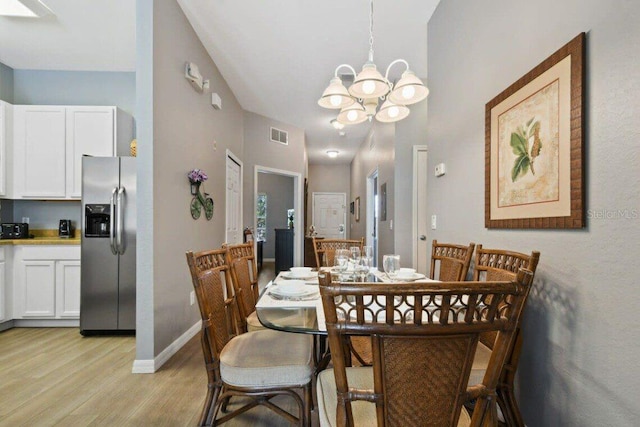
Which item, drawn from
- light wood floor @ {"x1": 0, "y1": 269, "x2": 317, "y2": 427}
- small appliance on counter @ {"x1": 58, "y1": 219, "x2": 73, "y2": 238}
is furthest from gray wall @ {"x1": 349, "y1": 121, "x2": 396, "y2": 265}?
small appliance on counter @ {"x1": 58, "y1": 219, "x2": 73, "y2": 238}

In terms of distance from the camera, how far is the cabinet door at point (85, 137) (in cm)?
356

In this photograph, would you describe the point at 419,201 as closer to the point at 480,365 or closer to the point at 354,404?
the point at 480,365

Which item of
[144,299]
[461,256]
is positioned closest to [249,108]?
[144,299]

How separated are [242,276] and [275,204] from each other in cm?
829

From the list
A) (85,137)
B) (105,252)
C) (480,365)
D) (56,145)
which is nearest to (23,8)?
(85,137)

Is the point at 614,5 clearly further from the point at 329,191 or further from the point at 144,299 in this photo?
the point at 329,191

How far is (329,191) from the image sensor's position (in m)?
9.70

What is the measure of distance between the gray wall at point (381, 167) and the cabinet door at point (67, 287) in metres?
3.72

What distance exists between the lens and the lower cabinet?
3330mm

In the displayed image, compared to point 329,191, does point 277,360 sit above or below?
below

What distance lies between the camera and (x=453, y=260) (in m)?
2.06

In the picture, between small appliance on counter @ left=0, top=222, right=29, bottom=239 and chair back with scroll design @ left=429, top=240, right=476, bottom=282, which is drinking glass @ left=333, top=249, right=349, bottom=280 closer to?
chair back with scroll design @ left=429, top=240, right=476, bottom=282

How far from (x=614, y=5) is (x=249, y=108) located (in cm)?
489

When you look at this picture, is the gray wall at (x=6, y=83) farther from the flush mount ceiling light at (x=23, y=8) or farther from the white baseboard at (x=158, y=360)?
the white baseboard at (x=158, y=360)
